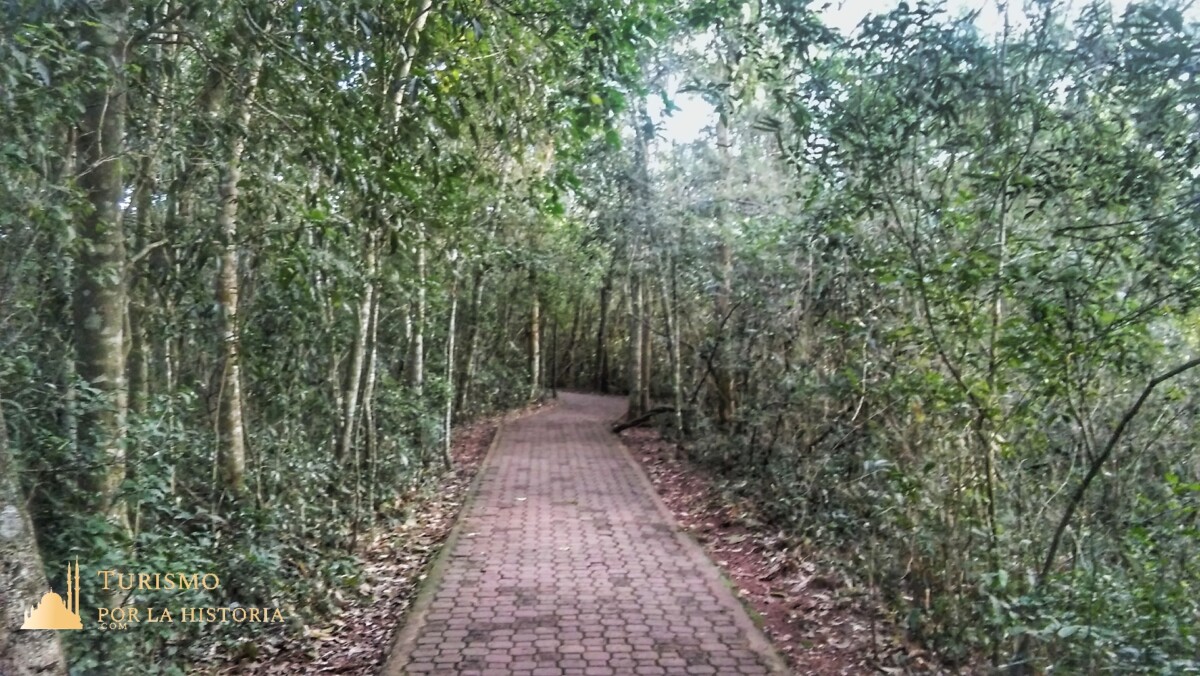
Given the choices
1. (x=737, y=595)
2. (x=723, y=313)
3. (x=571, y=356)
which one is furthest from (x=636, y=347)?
(x=571, y=356)

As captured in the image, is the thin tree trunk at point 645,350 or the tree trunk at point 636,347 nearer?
the tree trunk at point 636,347

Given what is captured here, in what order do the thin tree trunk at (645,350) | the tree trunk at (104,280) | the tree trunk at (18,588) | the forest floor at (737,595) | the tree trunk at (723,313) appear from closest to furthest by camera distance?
the tree trunk at (18,588)
the tree trunk at (104,280)
the forest floor at (737,595)
the tree trunk at (723,313)
the thin tree trunk at (645,350)

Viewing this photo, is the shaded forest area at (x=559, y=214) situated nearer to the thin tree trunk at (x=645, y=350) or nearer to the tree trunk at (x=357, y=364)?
the tree trunk at (x=357, y=364)

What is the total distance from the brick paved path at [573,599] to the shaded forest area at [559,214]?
107 centimetres

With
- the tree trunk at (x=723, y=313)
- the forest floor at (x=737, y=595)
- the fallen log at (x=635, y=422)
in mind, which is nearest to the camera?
the forest floor at (x=737, y=595)

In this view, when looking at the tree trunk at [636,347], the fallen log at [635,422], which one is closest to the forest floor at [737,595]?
the fallen log at [635,422]

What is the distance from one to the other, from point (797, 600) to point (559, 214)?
150 inches

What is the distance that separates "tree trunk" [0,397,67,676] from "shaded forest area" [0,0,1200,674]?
0.05 feet

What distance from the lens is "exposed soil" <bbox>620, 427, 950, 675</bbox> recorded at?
582 centimetres

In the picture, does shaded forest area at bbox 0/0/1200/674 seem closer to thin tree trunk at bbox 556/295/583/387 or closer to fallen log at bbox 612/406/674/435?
fallen log at bbox 612/406/674/435

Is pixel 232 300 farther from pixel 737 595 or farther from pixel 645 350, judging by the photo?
pixel 645 350

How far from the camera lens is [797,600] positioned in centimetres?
724

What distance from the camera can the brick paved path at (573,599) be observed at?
5820mm

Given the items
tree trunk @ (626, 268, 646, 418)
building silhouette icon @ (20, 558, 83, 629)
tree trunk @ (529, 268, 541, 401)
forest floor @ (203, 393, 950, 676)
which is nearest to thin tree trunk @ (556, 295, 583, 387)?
tree trunk @ (529, 268, 541, 401)
